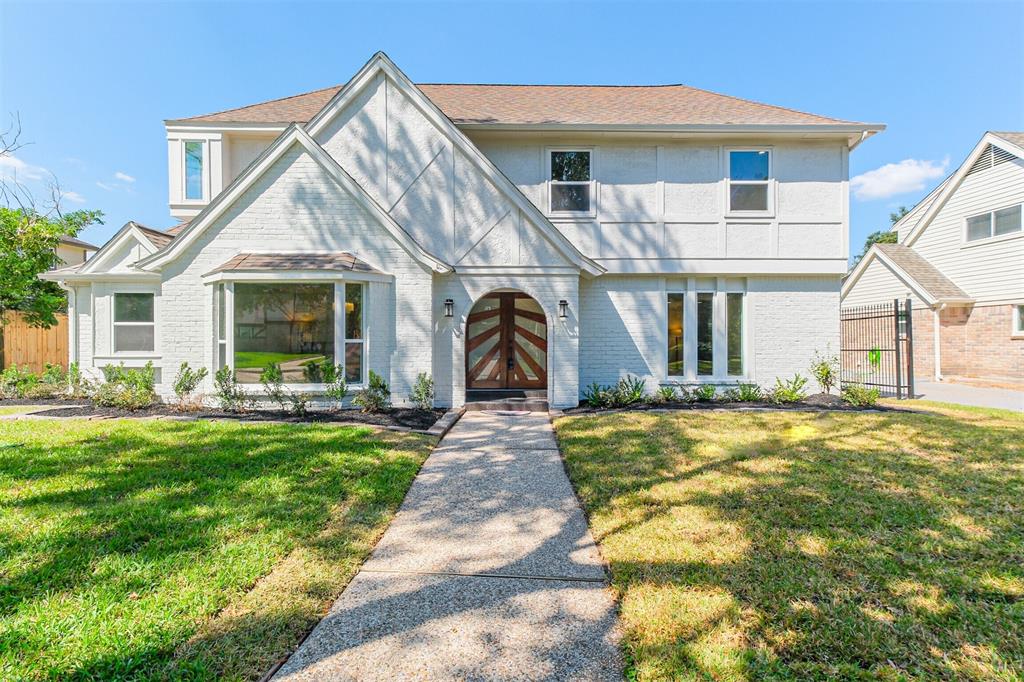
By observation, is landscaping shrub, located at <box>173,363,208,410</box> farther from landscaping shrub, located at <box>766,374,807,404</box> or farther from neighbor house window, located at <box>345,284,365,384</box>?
landscaping shrub, located at <box>766,374,807,404</box>

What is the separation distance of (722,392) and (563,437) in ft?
19.0

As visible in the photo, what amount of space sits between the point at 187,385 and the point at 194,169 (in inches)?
256

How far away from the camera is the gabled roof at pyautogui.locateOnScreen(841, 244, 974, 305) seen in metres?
15.5

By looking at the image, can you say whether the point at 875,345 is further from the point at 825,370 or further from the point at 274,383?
the point at 274,383

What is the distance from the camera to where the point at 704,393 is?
34.5 feet

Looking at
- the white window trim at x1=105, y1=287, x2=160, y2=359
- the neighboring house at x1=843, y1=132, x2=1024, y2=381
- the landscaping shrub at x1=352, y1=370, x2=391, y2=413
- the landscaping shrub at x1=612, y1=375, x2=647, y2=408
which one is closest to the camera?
the landscaping shrub at x1=352, y1=370, x2=391, y2=413

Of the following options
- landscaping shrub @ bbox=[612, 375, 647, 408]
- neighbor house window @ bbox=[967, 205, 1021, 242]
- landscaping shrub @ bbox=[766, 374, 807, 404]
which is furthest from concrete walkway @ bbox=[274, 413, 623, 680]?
neighbor house window @ bbox=[967, 205, 1021, 242]

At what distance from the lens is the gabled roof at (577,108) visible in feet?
34.8

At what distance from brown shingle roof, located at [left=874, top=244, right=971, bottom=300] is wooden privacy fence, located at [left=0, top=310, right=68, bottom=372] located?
28720mm

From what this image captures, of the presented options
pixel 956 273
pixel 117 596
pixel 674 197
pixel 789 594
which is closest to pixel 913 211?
pixel 956 273

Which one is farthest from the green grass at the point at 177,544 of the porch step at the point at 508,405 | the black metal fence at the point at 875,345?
the black metal fence at the point at 875,345

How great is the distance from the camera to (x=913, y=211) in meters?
20.9

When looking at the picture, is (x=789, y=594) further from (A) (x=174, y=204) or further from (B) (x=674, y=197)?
(A) (x=174, y=204)

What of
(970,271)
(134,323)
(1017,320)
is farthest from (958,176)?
(134,323)
